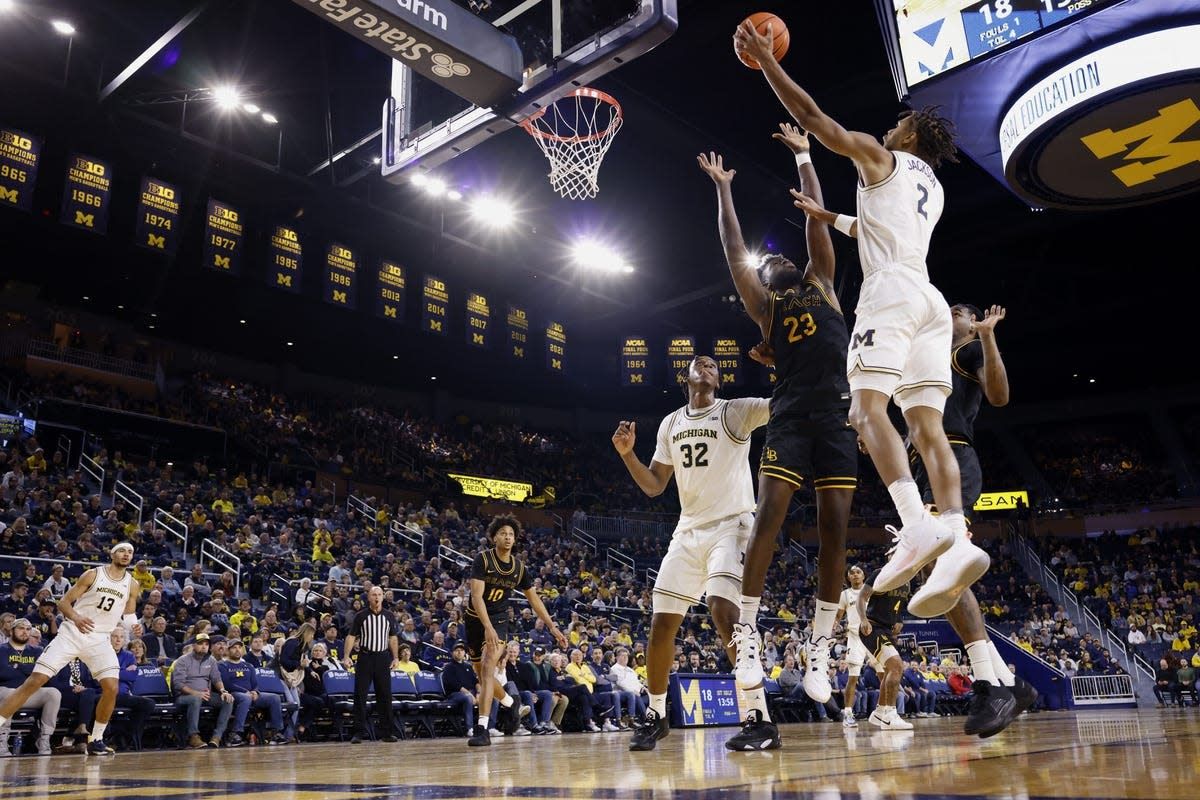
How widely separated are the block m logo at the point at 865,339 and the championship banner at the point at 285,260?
17.6 m

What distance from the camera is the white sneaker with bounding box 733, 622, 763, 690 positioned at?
145 inches

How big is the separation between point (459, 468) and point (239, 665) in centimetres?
1690

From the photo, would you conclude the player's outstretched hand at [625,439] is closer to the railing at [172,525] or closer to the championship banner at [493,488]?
the railing at [172,525]

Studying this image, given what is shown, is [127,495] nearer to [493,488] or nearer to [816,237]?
[493,488]

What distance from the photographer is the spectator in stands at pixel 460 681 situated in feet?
34.2

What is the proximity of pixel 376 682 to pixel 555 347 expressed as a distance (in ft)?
59.1

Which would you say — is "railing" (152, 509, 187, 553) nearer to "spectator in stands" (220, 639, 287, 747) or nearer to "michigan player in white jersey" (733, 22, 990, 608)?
"spectator in stands" (220, 639, 287, 747)

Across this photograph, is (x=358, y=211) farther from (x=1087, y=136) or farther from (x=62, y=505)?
(x=1087, y=136)

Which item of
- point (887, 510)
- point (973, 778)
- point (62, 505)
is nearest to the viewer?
point (973, 778)

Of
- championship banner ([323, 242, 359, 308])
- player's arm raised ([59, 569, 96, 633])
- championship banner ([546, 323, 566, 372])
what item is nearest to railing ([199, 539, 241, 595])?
player's arm raised ([59, 569, 96, 633])

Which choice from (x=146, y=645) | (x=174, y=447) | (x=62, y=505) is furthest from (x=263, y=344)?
(x=146, y=645)

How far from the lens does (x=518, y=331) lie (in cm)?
2536

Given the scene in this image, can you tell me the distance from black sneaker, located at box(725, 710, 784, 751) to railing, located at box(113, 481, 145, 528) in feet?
42.6

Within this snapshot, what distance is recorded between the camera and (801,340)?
400 cm
